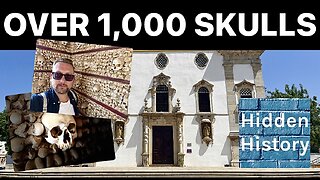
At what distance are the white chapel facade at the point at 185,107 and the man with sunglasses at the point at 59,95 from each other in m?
6.61

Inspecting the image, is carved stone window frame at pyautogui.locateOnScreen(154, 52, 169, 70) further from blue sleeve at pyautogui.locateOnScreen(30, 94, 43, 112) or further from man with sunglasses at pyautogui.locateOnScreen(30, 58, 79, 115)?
blue sleeve at pyautogui.locateOnScreen(30, 94, 43, 112)

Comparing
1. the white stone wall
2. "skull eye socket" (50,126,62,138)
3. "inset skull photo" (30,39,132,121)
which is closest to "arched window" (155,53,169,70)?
the white stone wall

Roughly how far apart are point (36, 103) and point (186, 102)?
29.1ft

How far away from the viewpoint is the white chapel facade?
1933cm

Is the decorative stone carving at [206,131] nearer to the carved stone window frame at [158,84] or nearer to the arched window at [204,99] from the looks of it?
the arched window at [204,99]

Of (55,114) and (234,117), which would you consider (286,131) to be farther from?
(55,114)

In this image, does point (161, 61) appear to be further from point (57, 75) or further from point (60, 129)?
point (60, 129)

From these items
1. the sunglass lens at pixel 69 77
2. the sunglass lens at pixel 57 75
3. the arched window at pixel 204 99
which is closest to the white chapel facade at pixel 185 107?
the arched window at pixel 204 99

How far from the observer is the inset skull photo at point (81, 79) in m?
12.4

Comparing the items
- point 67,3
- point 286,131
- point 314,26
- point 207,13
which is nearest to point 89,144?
point 67,3

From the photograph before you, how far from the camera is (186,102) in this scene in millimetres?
19719

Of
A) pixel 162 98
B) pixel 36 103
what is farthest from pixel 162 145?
pixel 36 103

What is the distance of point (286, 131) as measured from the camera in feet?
43.8

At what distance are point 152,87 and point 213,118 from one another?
331cm
